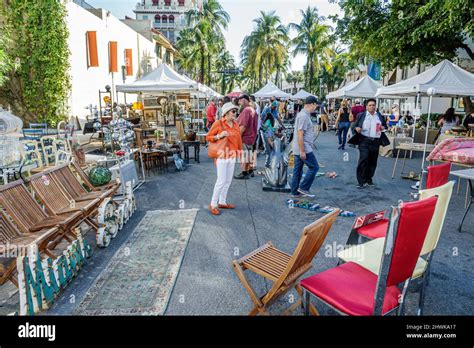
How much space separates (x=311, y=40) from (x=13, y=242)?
1582 inches

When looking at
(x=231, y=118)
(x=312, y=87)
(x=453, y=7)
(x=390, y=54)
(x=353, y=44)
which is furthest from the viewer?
(x=312, y=87)

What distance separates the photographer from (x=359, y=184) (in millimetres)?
7383

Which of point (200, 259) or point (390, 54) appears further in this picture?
point (390, 54)

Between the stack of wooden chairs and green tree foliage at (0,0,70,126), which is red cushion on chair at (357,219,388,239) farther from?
green tree foliage at (0,0,70,126)

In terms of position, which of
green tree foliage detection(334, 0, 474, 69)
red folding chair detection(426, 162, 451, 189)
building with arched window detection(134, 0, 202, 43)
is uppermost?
building with arched window detection(134, 0, 202, 43)

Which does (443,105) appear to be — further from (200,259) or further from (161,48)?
(161,48)

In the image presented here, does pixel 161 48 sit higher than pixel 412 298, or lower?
higher

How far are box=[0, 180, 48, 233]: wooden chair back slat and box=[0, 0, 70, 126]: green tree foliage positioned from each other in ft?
34.5

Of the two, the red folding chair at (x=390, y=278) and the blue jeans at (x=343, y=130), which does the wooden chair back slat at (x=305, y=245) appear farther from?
the blue jeans at (x=343, y=130)

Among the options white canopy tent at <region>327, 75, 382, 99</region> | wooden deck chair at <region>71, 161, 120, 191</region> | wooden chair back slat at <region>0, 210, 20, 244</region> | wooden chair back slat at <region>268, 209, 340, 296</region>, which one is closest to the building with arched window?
white canopy tent at <region>327, 75, 382, 99</region>

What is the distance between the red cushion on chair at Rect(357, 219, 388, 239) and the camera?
332cm

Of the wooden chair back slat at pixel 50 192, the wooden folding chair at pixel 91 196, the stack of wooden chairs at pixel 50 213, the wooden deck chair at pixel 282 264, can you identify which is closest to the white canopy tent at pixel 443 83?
the wooden deck chair at pixel 282 264
